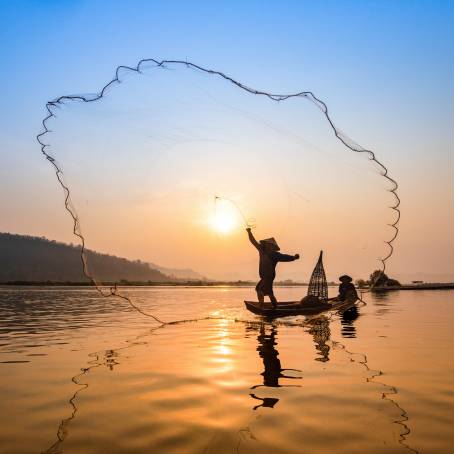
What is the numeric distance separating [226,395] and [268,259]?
15.3m

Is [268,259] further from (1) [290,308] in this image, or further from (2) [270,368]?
(2) [270,368]

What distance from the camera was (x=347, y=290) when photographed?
99.0 feet

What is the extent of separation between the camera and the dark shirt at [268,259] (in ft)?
75.5

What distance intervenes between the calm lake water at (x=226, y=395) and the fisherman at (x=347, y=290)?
1390 centimetres

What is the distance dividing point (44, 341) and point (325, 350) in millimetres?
9488

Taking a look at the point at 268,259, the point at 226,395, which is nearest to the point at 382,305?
the point at 268,259

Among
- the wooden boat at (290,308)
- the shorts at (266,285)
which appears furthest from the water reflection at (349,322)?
the shorts at (266,285)

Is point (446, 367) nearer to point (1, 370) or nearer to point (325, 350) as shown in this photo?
point (325, 350)

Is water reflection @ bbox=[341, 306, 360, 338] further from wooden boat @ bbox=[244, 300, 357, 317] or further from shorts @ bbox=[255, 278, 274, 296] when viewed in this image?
shorts @ bbox=[255, 278, 274, 296]

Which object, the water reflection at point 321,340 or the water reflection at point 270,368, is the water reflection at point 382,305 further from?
the water reflection at point 270,368

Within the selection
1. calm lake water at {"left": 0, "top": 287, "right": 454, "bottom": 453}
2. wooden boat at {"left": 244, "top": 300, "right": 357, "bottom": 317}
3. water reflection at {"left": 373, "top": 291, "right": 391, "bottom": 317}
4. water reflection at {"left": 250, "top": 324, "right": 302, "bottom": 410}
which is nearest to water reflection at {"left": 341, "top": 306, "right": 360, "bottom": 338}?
wooden boat at {"left": 244, "top": 300, "right": 357, "bottom": 317}

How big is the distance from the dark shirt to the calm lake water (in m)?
7.72

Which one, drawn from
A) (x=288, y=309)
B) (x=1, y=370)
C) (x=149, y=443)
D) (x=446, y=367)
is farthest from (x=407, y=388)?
(x=288, y=309)

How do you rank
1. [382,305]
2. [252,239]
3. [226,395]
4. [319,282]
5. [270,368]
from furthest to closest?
[382,305] < [319,282] < [252,239] < [270,368] < [226,395]
